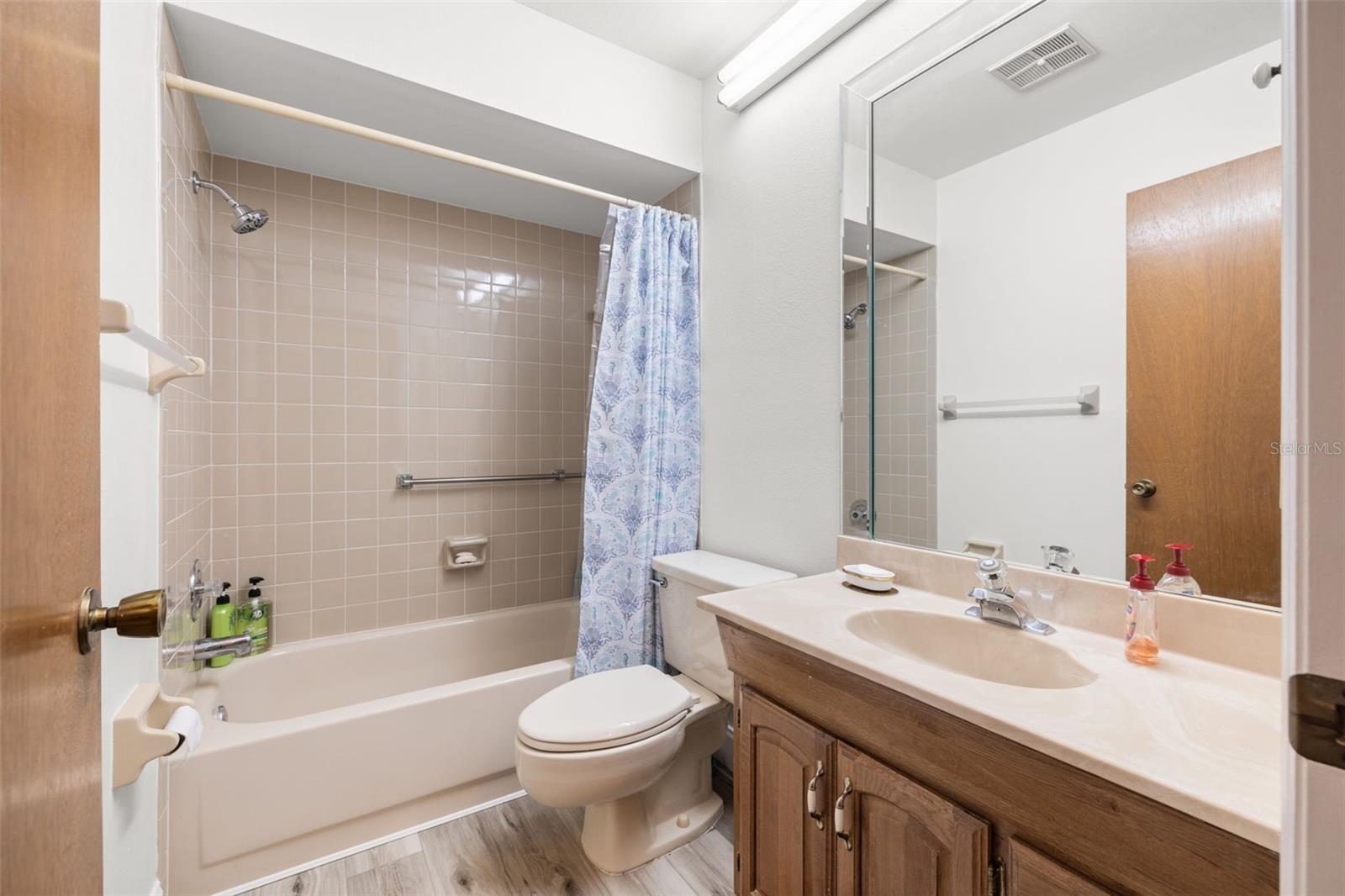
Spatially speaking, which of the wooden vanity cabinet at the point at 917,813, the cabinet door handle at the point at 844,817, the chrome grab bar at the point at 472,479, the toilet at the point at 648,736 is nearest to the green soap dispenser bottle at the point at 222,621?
→ the chrome grab bar at the point at 472,479

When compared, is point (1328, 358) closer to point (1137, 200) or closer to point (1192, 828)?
point (1192, 828)

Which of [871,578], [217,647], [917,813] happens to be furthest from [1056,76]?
[217,647]

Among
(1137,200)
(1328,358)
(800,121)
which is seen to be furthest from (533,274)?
(1328,358)

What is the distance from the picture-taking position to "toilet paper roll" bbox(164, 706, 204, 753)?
0.78 metres

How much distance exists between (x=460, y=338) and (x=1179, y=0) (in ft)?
7.63

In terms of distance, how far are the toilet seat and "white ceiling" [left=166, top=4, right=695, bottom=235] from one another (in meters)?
1.71

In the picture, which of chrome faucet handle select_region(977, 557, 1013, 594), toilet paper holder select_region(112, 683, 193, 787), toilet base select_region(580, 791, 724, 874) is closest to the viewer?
toilet paper holder select_region(112, 683, 193, 787)

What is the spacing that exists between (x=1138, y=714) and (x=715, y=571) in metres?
1.10

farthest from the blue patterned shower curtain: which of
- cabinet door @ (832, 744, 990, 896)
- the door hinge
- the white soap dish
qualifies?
the door hinge

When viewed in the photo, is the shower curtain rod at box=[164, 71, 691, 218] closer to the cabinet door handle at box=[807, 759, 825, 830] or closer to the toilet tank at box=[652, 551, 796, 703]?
the toilet tank at box=[652, 551, 796, 703]

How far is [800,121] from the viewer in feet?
5.44

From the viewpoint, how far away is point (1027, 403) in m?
1.18

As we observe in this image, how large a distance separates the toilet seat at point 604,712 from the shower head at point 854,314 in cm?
113

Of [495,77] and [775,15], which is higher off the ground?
[775,15]
